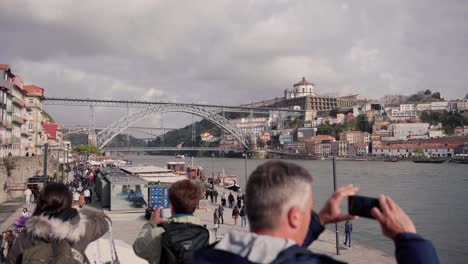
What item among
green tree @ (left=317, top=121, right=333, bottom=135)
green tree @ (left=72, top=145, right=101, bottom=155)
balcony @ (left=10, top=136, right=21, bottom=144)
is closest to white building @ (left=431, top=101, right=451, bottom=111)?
green tree @ (left=317, top=121, right=333, bottom=135)

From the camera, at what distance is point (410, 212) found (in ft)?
51.8

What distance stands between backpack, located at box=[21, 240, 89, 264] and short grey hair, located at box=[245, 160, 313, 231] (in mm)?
874

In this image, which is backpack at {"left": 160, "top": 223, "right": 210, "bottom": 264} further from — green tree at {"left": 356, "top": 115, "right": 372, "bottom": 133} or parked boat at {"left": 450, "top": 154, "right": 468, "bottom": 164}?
green tree at {"left": 356, "top": 115, "right": 372, "bottom": 133}

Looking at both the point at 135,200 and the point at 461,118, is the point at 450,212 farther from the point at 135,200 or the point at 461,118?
the point at 461,118

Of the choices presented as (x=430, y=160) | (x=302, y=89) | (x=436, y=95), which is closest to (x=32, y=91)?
(x=430, y=160)

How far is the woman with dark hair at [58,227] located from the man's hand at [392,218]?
1110 mm

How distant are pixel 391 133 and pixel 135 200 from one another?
241 ft

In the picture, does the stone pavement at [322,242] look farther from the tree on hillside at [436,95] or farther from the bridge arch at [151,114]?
the tree on hillside at [436,95]

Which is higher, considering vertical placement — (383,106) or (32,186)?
(383,106)

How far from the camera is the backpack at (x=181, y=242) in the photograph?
160 cm

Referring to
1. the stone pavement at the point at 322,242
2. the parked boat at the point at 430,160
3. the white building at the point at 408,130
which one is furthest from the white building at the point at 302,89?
the stone pavement at the point at 322,242

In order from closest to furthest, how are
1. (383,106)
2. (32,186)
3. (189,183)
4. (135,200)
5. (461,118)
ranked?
(189,183) → (135,200) → (32,186) → (461,118) → (383,106)

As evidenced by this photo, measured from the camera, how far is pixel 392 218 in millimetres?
844

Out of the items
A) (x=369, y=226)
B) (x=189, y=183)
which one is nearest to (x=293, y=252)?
(x=189, y=183)
